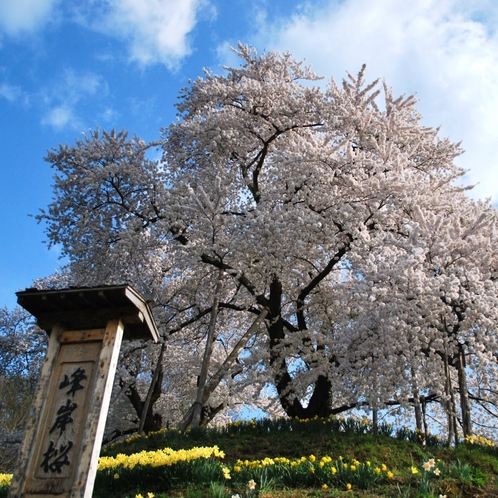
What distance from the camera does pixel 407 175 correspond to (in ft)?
43.0

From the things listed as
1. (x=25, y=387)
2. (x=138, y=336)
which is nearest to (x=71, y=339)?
(x=138, y=336)

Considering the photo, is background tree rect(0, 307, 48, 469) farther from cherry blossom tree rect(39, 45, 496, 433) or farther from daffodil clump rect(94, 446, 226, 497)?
daffodil clump rect(94, 446, 226, 497)

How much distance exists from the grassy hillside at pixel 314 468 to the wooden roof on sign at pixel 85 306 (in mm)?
2039

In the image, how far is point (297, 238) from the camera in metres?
12.6

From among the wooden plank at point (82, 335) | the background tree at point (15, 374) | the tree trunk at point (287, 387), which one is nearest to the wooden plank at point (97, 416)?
the wooden plank at point (82, 335)

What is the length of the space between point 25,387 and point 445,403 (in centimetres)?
1523

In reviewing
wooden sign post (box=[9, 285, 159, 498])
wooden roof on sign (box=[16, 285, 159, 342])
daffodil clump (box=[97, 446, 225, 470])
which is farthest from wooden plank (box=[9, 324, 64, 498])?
daffodil clump (box=[97, 446, 225, 470])

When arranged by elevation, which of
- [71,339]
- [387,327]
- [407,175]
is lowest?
[71,339]

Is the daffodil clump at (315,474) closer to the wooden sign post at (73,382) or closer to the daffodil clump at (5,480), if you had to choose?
the wooden sign post at (73,382)

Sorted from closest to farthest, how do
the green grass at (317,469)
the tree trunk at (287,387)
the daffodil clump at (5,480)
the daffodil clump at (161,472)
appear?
the green grass at (317,469)
the daffodil clump at (161,472)
the daffodil clump at (5,480)
the tree trunk at (287,387)

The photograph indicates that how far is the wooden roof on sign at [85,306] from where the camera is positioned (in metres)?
6.41

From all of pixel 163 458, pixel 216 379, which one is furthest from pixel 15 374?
pixel 163 458

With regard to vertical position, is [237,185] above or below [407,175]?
above

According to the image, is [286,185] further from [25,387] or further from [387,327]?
[25,387]
